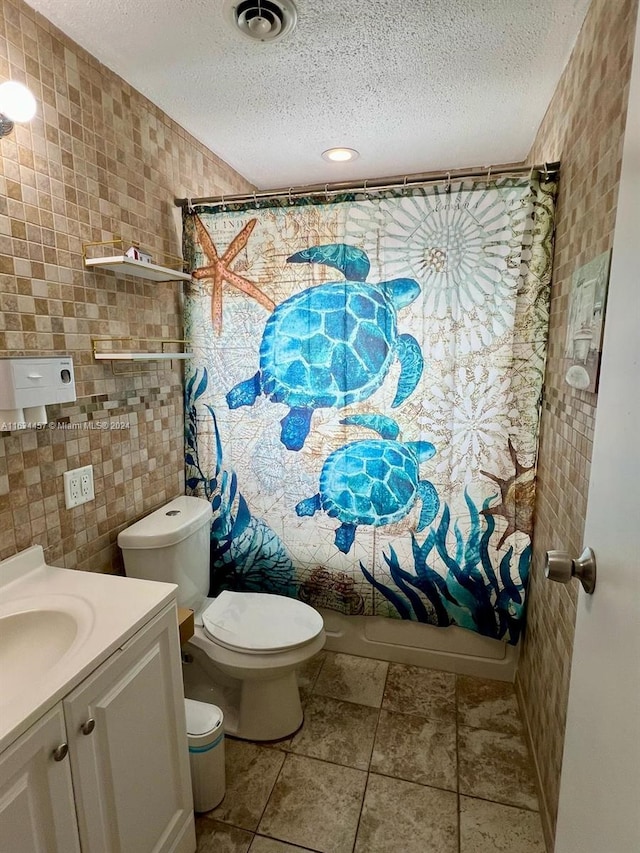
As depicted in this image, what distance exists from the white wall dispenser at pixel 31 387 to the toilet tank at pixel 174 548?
0.57 metres

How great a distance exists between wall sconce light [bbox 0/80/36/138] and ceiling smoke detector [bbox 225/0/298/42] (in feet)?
1.99

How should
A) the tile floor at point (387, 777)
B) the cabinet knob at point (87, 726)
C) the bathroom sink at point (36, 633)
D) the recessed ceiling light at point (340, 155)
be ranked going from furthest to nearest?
1. the recessed ceiling light at point (340, 155)
2. the tile floor at point (387, 777)
3. the bathroom sink at point (36, 633)
4. the cabinet knob at point (87, 726)

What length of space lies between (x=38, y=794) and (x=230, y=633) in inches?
33.7

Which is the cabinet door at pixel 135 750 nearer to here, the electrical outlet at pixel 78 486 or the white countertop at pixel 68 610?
the white countertop at pixel 68 610

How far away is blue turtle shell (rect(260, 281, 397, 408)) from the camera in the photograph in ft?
6.03

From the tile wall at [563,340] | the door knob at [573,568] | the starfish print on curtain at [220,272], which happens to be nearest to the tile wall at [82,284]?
the starfish print on curtain at [220,272]

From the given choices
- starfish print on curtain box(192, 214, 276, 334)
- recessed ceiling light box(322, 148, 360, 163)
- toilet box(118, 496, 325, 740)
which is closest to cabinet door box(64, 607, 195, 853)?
toilet box(118, 496, 325, 740)

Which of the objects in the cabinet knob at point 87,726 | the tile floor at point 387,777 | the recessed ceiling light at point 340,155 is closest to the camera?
the cabinet knob at point 87,726

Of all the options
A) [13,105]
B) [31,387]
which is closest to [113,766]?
[31,387]

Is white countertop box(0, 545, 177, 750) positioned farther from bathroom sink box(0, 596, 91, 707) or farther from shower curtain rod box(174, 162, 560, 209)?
shower curtain rod box(174, 162, 560, 209)

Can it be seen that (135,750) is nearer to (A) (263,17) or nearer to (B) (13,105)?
(B) (13,105)

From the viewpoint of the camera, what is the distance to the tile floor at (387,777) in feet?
4.64

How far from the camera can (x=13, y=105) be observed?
3.87 ft

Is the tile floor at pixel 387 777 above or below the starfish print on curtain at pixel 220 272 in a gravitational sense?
below
